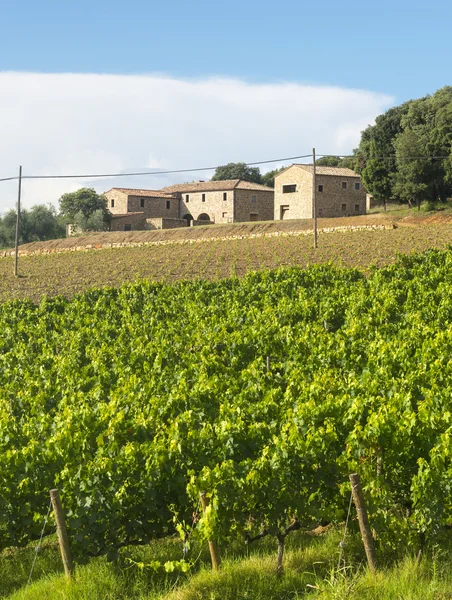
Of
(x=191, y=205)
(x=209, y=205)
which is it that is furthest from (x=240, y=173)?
(x=209, y=205)

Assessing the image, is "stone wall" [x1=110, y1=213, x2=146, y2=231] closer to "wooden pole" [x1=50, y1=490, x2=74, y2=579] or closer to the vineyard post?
"wooden pole" [x1=50, y1=490, x2=74, y2=579]

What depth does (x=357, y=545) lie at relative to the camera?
8.34 meters

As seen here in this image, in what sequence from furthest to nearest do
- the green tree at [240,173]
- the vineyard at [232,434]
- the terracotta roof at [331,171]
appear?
1. the green tree at [240,173]
2. the terracotta roof at [331,171]
3. the vineyard at [232,434]

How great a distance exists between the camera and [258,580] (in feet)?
24.6

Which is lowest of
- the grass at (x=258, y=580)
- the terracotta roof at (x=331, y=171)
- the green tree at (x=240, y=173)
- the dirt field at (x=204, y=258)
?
the grass at (x=258, y=580)

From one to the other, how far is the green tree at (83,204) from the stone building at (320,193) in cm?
1879

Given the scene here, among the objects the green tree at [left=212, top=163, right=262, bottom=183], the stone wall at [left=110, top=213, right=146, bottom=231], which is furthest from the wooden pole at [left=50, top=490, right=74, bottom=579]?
the green tree at [left=212, top=163, right=262, bottom=183]

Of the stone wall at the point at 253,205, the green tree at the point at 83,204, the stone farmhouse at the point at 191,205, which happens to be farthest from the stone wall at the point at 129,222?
the stone wall at the point at 253,205

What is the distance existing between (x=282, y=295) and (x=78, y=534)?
50.6 feet

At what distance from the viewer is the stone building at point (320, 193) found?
62719 millimetres

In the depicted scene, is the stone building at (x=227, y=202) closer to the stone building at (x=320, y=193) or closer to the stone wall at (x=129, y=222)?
the stone building at (x=320, y=193)

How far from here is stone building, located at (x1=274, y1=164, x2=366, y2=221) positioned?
6272 cm

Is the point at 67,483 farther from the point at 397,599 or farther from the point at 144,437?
the point at 397,599

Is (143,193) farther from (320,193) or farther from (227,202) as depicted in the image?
(320,193)
